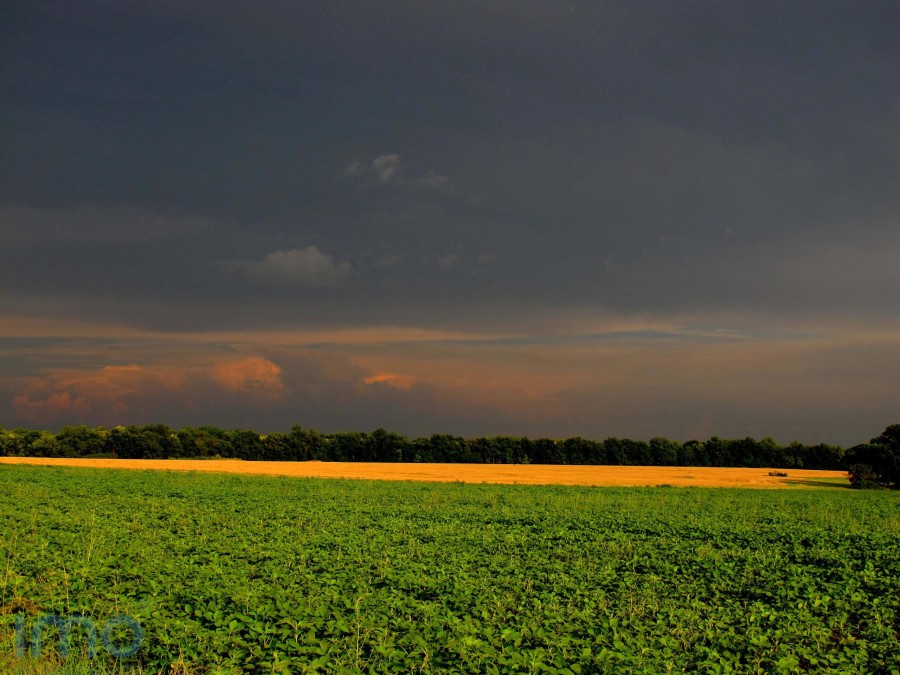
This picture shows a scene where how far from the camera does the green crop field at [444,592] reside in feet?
31.4

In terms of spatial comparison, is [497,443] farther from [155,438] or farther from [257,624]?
[257,624]

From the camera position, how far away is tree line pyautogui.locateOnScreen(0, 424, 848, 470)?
95.8 meters

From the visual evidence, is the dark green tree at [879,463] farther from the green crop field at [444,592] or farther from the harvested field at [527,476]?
the green crop field at [444,592]

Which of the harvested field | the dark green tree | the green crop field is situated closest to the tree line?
the harvested field

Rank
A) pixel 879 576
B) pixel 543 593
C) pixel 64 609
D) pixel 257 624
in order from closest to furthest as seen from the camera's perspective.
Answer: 1. pixel 257 624
2. pixel 64 609
3. pixel 543 593
4. pixel 879 576

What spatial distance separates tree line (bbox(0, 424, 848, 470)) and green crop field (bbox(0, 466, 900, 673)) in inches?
2870

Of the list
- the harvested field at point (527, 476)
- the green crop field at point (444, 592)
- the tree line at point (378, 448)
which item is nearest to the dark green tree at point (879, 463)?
the harvested field at point (527, 476)

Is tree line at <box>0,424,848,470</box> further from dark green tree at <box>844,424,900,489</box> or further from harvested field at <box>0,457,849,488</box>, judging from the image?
dark green tree at <box>844,424,900,489</box>

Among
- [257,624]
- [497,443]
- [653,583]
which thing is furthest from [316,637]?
[497,443]

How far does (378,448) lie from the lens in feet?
326

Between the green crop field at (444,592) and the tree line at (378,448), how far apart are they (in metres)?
72.9

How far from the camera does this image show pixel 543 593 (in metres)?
12.6

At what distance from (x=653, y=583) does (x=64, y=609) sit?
11848 millimetres

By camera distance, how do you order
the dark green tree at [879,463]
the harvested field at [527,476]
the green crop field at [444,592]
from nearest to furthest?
the green crop field at [444,592], the harvested field at [527,476], the dark green tree at [879,463]
